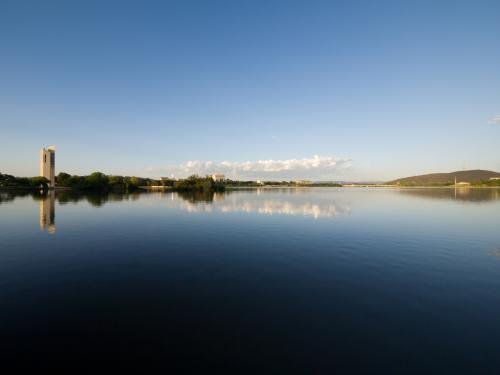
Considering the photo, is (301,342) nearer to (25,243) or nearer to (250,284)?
(250,284)

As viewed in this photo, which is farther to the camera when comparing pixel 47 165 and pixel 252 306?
pixel 47 165

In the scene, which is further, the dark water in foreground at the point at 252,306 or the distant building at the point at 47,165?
the distant building at the point at 47,165

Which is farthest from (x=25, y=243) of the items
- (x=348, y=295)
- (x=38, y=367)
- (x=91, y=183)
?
(x=91, y=183)

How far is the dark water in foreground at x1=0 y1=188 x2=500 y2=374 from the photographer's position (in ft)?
27.8

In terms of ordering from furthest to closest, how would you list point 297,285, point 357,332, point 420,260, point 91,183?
point 91,183
point 420,260
point 297,285
point 357,332

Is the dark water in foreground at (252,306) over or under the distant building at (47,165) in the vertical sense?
under

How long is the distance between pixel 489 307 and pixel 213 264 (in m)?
17.4

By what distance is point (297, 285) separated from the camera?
14.9 m

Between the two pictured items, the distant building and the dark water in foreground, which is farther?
the distant building

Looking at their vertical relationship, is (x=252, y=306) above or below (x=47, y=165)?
below

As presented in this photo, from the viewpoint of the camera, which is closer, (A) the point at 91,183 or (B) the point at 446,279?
(B) the point at 446,279

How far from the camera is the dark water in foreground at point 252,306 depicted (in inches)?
333

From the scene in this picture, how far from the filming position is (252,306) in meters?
12.1

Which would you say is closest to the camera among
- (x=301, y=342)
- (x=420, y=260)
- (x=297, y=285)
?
(x=301, y=342)
